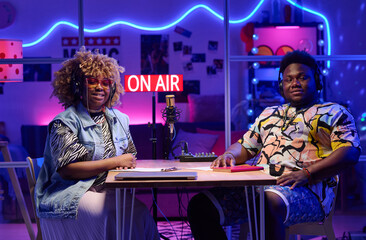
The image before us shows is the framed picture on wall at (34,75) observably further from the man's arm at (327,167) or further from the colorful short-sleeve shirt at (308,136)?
the man's arm at (327,167)

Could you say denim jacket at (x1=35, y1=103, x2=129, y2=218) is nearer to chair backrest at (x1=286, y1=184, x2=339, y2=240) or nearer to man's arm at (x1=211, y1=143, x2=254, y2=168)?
man's arm at (x1=211, y1=143, x2=254, y2=168)

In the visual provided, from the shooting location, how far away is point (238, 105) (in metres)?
4.03

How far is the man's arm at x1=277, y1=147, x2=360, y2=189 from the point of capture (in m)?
1.98

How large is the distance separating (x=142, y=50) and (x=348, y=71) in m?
2.97

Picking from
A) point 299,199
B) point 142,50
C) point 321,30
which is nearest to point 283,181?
point 299,199

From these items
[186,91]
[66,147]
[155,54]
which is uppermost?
[155,54]

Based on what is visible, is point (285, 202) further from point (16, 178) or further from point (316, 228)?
point (16, 178)

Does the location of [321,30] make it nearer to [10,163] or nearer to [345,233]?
[345,233]

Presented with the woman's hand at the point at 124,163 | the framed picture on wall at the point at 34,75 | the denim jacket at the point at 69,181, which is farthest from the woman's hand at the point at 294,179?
the framed picture on wall at the point at 34,75

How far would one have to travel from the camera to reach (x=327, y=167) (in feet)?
6.61

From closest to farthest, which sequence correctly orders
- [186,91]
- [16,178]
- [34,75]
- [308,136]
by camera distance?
[308,136]
[16,178]
[34,75]
[186,91]

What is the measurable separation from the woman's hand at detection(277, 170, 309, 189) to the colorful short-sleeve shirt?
13cm

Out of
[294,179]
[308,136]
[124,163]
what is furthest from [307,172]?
[124,163]

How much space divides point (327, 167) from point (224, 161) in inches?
19.6
